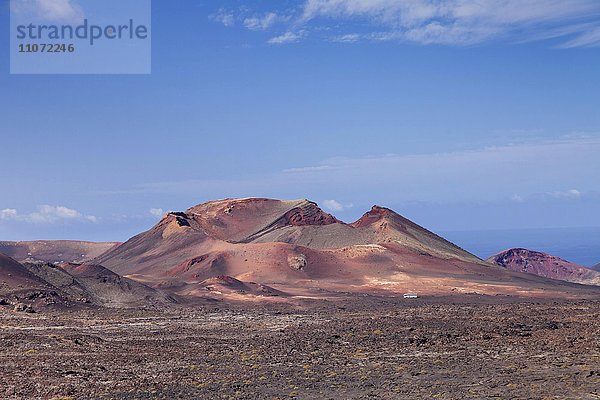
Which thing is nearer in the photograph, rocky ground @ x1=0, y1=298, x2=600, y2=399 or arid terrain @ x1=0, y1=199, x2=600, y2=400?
rocky ground @ x1=0, y1=298, x2=600, y2=399

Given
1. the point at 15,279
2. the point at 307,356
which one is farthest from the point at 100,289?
the point at 307,356

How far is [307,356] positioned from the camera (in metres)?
27.8

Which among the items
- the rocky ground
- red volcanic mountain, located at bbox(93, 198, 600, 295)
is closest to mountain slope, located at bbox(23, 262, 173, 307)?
red volcanic mountain, located at bbox(93, 198, 600, 295)

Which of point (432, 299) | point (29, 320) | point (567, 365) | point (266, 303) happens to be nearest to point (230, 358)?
point (567, 365)

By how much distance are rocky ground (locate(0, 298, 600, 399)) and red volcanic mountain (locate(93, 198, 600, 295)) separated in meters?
27.7

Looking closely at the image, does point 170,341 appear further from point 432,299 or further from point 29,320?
point 432,299

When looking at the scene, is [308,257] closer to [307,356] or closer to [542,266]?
[542,266]

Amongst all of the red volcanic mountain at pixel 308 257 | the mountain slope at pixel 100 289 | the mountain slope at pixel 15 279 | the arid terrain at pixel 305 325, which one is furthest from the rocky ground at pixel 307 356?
the red volcanic mountain at pixel 308 257

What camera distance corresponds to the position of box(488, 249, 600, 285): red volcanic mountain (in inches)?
4427

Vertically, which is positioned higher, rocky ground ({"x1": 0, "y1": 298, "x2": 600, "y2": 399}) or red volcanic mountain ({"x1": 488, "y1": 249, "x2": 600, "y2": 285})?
red volcanic mountain ({"x1": 488, "y1": 249, "x2": 600, "y2": 285})

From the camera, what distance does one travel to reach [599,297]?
62.8m

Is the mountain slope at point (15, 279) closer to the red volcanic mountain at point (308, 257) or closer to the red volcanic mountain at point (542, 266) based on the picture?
the red volcanic mountain at point (308, 257)

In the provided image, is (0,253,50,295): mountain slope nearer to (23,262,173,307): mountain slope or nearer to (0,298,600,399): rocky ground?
(23,262,173,307): mountain slope

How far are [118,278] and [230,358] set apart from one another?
37898 mm
